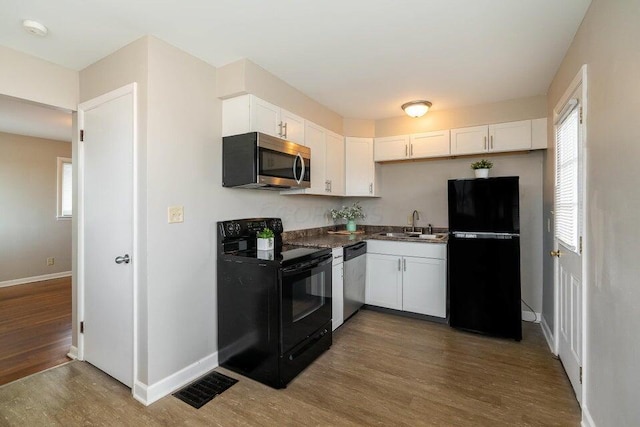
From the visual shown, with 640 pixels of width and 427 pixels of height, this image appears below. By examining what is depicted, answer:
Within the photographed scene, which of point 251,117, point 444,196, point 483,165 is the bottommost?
point 444,196

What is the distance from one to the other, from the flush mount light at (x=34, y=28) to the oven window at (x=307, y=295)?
7.70 ft

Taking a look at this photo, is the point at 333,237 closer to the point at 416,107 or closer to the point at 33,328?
the point at 416,107

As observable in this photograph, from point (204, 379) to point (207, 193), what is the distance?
1.43 m

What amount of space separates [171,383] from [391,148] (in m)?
3.36

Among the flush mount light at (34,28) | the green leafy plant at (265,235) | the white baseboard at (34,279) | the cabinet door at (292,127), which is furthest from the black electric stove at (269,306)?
the white baseboard at (34,279)

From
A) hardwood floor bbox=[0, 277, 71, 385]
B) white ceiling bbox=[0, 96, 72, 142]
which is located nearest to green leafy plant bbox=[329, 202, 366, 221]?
hardwood floor bbox=[0, 277, 71, 385]

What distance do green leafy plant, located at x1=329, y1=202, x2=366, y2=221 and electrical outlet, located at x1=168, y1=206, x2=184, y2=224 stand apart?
2.31m

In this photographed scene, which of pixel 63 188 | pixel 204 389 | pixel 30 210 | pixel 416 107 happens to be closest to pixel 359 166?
pixel 416 107

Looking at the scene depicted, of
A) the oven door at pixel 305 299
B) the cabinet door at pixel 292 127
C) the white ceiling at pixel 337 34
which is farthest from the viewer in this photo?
the cabinet door at pixel 292 127

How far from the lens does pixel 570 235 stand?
7.13ft

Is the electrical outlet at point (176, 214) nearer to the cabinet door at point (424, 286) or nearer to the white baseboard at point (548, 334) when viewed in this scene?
the cabinet door at point (424, 286)

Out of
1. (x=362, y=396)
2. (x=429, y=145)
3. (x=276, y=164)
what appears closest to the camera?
(x=362, y=396)

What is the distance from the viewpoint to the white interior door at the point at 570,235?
6.40ft

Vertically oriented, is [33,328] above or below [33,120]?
below
